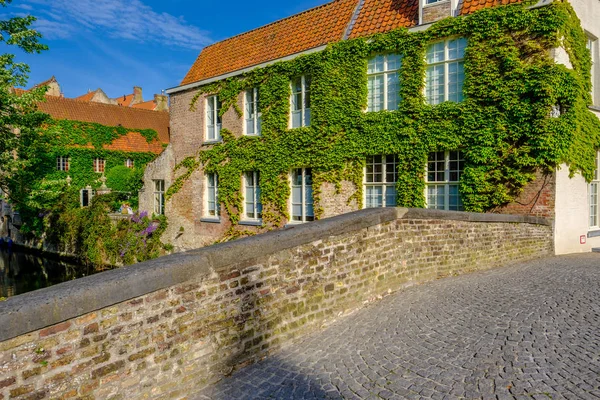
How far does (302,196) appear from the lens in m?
16.3

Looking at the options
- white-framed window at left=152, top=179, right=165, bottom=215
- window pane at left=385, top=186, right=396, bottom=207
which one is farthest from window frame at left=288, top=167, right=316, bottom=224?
white-framed window at left=152, top=179, right=165, bottom=215

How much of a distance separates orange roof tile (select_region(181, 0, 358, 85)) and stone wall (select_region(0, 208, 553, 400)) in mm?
10842

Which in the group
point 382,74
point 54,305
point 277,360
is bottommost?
point 277,360

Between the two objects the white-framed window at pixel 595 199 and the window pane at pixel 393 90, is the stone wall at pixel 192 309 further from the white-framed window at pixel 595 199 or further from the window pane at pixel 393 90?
the white-framed window at pixel 595 199

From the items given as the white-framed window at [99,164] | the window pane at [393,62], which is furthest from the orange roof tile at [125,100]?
the window pane at [393,62]

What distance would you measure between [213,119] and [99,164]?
18.8m

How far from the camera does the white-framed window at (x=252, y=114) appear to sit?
1767 centimetres

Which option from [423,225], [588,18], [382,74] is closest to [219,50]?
[382,74]

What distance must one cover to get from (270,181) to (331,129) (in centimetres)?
344

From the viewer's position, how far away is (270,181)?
17078 millimetres

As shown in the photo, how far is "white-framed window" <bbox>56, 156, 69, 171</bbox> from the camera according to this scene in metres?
32.2

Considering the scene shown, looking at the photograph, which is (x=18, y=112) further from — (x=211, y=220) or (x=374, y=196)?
(x=374, y=196)

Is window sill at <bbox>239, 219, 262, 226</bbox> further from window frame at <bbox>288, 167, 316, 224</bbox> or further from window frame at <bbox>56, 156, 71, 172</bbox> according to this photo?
window frame at <bbox>56, 156, 71, 172</bbox>

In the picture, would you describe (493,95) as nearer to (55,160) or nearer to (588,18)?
(588,18)
